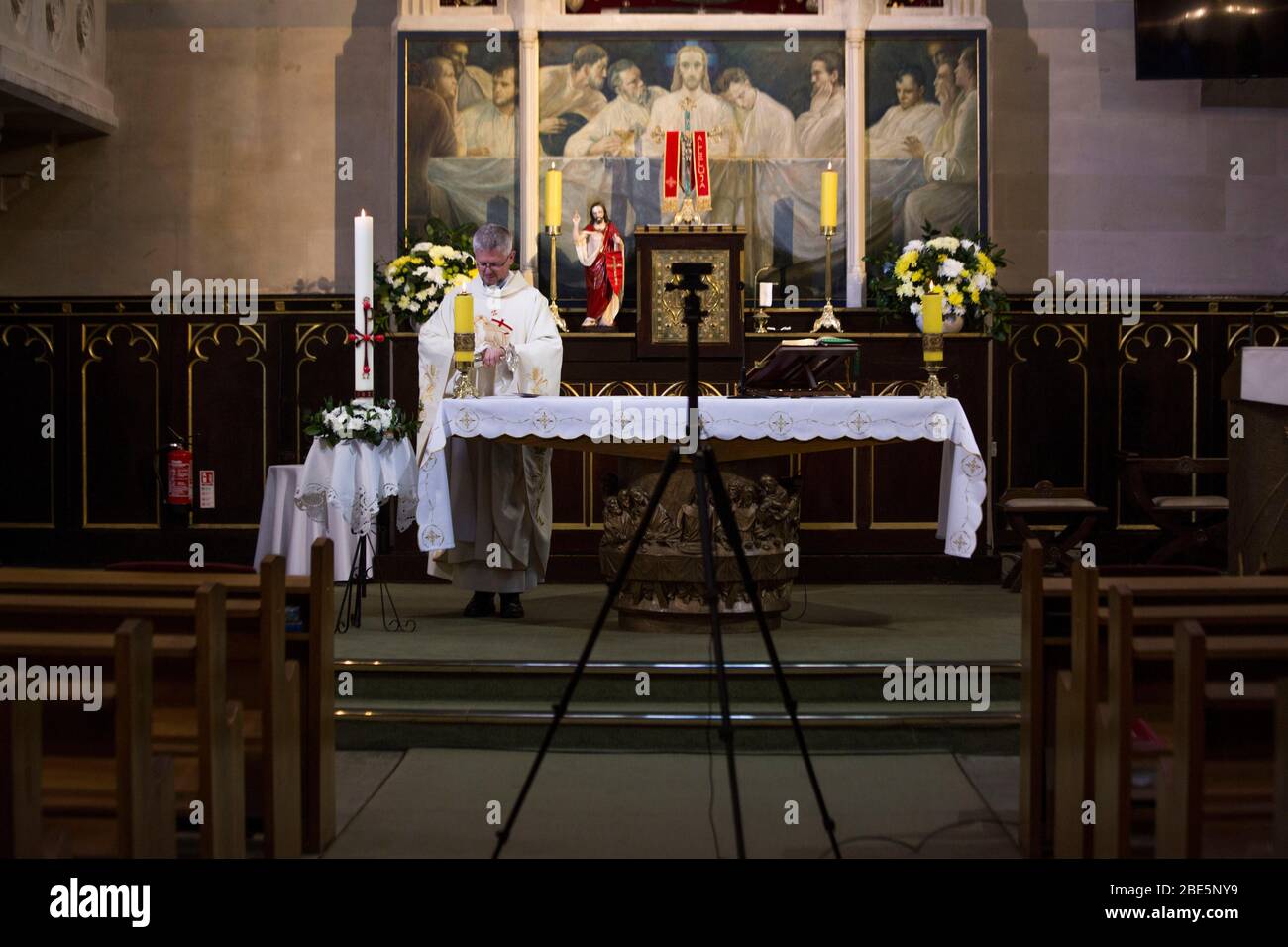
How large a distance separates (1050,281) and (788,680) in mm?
5269

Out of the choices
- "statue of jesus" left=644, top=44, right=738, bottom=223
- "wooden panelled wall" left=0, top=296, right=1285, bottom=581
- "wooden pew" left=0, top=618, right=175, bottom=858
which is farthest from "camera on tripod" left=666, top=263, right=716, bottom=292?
"statue of jesus" left=644, top=44, right=738, bottom=223

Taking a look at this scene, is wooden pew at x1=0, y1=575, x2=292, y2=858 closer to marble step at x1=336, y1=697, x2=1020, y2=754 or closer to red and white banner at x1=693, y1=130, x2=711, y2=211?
marble step at x1=336, y1=697, x2=1020, y2=754

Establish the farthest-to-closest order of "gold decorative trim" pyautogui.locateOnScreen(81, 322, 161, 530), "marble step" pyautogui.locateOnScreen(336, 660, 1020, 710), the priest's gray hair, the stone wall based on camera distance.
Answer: the stone wall < "gold decorative trim" pyautogui.locateOnScreen(81, 322, 161, 530) < the priest's gray hair < "marble step" pyautogui.locateOnScreen(336, 660, 1020, 710)

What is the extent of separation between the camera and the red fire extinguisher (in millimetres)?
A: 10047

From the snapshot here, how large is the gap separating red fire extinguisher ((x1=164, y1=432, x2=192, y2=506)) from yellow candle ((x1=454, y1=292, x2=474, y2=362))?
3922 millimetres

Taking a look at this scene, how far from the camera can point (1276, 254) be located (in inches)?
409

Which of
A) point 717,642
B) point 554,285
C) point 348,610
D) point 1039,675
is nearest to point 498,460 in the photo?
point 348,610

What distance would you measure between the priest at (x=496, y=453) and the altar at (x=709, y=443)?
543 millimetres

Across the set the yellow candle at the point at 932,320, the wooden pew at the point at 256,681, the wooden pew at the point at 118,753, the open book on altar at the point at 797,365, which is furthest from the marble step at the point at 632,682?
the wooden pew at the point at 118,753

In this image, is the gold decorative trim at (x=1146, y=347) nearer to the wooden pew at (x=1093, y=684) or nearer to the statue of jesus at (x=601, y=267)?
the statue of jesus at (x=601, y=267)

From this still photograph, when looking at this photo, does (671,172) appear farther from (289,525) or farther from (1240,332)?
(1240,332)
